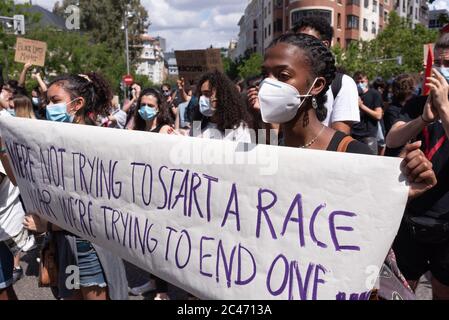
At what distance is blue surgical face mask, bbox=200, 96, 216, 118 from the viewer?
12.7 feet

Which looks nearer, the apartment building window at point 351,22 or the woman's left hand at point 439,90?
the woman's left hand at point 439,90

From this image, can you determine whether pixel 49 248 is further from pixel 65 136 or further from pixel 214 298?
pixel 214 298

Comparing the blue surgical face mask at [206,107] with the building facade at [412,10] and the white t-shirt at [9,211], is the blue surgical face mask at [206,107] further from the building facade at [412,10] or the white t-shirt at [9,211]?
the building facade at [412,10]

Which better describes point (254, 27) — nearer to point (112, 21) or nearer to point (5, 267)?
point (112, 21)

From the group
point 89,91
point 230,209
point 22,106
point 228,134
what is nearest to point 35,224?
point 89,91

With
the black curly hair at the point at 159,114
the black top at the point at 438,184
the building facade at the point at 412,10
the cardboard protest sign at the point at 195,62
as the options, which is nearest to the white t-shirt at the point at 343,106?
the black top at the point at 438,184

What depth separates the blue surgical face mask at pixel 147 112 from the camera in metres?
4.15

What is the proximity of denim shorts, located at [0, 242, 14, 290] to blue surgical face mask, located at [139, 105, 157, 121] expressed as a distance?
5.81 feet

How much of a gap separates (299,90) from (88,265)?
1595mm

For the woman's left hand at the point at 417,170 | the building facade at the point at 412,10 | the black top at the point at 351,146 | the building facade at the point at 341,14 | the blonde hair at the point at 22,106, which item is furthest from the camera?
the building facade at the point at 412,10

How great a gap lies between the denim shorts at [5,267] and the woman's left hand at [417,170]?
2.52 metres

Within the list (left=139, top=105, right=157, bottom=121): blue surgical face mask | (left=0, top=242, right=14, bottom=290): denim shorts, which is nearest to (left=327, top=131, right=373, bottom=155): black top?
(left=0, top=242, right=14, bottom=290): denim shorts

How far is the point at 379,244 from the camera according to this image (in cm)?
141

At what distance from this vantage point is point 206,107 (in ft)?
12.8
